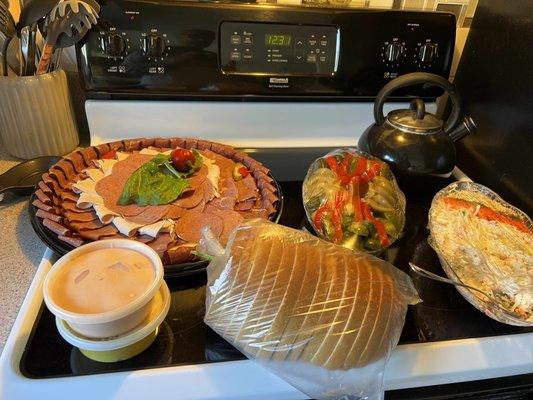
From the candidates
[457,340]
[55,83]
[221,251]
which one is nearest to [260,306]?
[221,251]

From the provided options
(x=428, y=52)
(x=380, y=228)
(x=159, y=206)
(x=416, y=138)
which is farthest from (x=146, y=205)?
(x=428, y=52)

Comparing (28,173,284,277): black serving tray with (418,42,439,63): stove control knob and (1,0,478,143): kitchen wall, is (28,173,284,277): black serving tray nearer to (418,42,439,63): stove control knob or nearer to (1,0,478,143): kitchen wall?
(1,0,478,143): kitchen wall

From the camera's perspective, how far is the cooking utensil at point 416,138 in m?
0.70

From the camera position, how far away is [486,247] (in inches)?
23.5

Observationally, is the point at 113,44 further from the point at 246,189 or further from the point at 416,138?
the point at 416,138

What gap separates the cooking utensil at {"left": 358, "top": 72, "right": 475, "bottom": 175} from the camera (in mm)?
705

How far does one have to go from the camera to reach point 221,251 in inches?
19.3

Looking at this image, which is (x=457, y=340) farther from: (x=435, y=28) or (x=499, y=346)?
(x=435, y=28)

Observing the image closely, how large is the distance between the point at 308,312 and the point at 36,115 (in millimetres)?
674

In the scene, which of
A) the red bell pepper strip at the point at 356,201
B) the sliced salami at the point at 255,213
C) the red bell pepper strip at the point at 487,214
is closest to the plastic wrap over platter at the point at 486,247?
the red bell pepper strip at the point at 487,214

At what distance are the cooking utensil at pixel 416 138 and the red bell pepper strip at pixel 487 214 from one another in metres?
0.07

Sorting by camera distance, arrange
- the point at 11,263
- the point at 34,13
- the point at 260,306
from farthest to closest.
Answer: the point at 34,13
the point at 11,263
the point at 260,306

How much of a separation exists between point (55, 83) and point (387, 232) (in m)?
0.66

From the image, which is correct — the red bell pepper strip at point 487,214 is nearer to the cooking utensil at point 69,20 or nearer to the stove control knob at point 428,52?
the stove control knob at point 428,52
